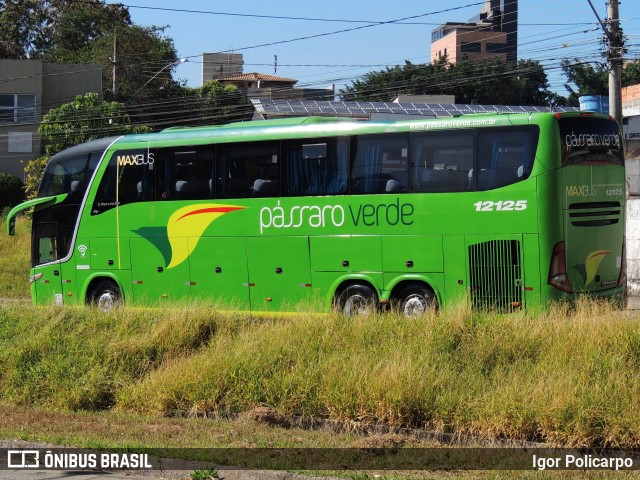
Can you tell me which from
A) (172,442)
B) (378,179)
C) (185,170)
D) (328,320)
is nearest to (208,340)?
(328,320)

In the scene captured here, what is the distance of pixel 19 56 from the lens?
2936 inches

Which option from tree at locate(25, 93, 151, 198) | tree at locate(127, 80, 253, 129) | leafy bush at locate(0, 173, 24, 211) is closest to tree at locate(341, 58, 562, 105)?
tree at locate(127, 80, 253, 129)

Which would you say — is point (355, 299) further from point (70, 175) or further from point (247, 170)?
point (70, 175)

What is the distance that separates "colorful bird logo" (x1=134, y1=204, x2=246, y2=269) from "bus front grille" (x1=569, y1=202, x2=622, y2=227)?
20.8 ft

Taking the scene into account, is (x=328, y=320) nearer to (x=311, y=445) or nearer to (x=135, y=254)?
(x=311, y=445)

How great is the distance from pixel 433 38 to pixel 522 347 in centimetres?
14056

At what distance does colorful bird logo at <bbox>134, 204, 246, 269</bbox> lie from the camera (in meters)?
18.5

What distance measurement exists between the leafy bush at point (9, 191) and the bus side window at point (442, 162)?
125 ft

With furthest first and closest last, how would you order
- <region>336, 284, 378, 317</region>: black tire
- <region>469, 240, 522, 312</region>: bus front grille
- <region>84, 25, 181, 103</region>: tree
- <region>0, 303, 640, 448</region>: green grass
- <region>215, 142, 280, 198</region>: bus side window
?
<region>84, 25, 181, 103</region>: tree, <region>215, 142, 280, 198</region>: bus side window, <region>336, 284, 378, 317</region>: black tire, <region>469, 240, 522, 312</region>: bus front grille, <region>0, 303, 640, 448</region>: green grass

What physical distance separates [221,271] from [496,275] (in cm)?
584

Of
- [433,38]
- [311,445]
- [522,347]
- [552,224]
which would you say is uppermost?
[433,38]

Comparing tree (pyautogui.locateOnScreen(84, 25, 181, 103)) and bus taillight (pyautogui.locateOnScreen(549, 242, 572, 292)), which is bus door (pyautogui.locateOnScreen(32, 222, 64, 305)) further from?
tree (pyautogui.locateOnScreen(84, 25, 181, 103))

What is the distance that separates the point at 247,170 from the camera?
59.2 feet

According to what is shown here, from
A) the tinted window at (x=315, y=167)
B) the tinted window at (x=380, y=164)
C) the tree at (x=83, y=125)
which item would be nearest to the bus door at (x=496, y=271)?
the tinted window at (x=380, y=164)
